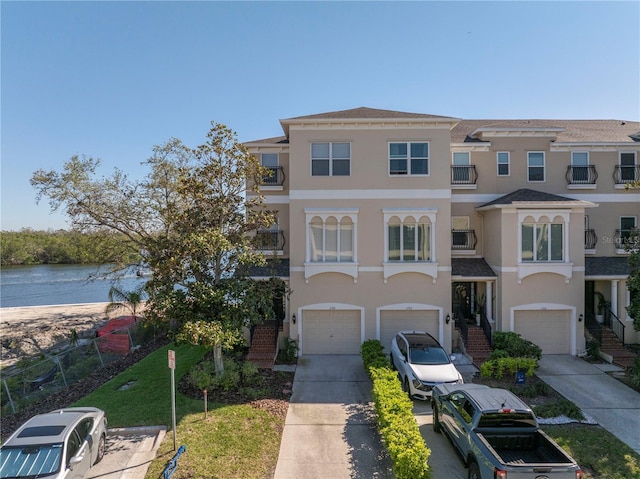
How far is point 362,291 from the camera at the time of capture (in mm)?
14766

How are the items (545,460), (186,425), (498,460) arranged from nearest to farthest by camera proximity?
(498,460)
(545,460)
(186,425)

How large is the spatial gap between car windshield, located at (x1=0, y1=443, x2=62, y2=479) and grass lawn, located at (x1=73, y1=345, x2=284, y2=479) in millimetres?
A: 1841

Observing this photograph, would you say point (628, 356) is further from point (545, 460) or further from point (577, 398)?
point (545, 460)

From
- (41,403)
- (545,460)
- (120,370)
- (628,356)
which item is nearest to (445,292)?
(628,356)

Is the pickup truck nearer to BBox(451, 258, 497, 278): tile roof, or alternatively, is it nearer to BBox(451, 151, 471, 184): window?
BBox(451, 258, 497, 278): tile roof

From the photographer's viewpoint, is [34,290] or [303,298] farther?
[34,290]

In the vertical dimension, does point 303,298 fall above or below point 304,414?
above

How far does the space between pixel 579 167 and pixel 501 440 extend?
15.4 metres

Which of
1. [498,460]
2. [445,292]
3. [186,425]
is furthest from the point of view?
[445,292]

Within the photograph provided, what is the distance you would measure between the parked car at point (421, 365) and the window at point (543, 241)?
20.5 feet

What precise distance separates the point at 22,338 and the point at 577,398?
27.0 m

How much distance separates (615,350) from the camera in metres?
14.4

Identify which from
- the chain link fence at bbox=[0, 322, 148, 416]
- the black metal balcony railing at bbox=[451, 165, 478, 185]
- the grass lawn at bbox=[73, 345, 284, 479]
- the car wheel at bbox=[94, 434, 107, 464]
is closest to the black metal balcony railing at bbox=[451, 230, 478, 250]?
the black metal balcony railing at bbox=[451, 165, 478, 185]

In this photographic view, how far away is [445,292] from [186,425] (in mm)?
10844
